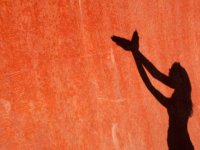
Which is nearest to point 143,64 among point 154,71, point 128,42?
point 154,71

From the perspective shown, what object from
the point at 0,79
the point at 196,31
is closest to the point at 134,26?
the point at 196,31

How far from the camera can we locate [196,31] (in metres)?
4.04

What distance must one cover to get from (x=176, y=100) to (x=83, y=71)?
1462 mm

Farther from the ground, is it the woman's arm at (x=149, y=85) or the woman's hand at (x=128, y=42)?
the woman's hand at (x=128, y=42)

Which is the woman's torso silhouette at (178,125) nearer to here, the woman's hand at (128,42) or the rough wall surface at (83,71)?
the rough wall surface at (83,71)

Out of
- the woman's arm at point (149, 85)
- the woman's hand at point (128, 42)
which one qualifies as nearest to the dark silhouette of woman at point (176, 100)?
the woman's arm at point (149, 85)

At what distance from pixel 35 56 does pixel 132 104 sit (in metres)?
1.25

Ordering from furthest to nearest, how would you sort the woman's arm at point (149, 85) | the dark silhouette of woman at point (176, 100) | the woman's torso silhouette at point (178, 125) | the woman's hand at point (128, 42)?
the woman's torso silhouette at point (178, 125) < the dark silhouette of woman at point (176, 100) < the woman's arm at point (149, 85) < the woman's hand at point (128, 42)

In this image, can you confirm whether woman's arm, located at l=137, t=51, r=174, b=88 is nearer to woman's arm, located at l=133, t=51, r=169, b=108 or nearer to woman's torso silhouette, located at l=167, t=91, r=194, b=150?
woman's arm, located at l=133, t=51, r=169, b=108

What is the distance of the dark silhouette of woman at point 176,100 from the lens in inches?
139

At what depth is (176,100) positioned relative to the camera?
3828mm

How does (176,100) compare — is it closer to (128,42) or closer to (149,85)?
(149,85)

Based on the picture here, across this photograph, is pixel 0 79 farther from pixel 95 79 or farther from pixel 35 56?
pixel 95 79

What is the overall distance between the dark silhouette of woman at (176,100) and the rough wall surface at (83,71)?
8 centimetres
